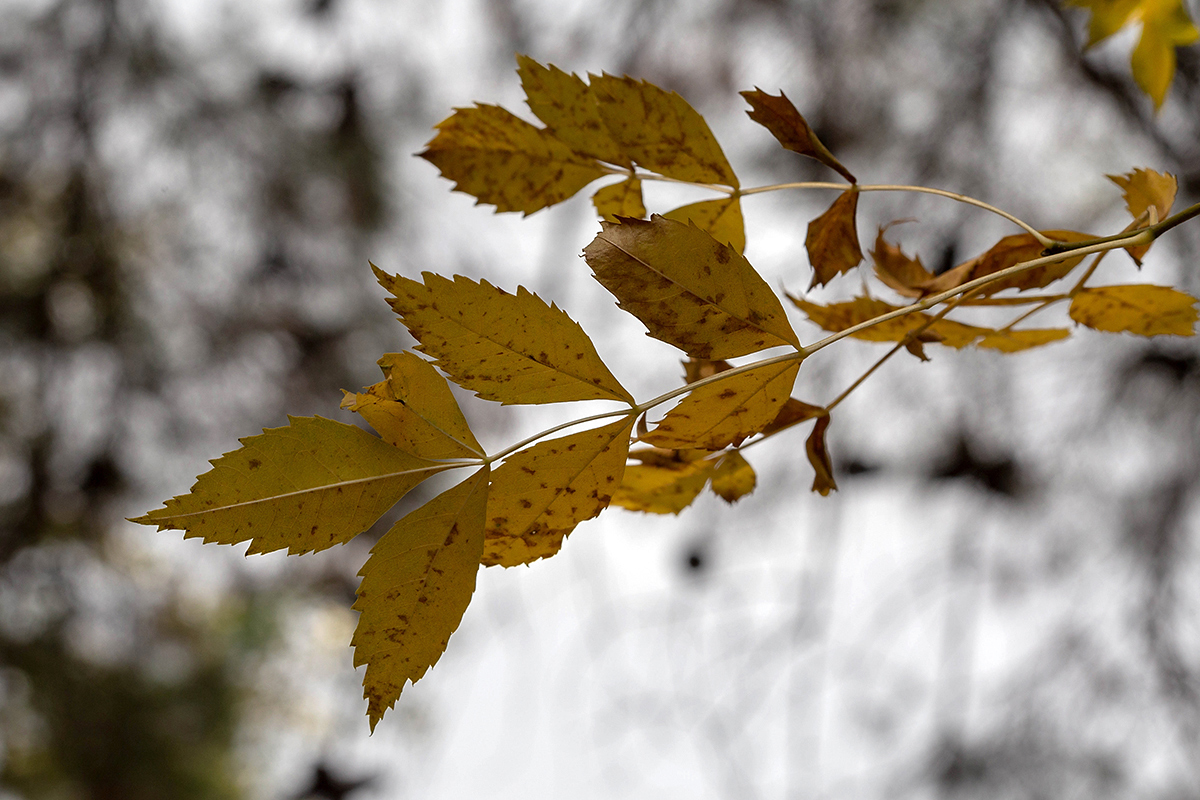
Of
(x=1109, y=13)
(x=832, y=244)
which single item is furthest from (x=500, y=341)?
(x=1109, y=13)

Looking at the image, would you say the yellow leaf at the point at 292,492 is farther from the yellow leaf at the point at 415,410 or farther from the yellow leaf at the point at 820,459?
the yellow leaf at the point at 820,459

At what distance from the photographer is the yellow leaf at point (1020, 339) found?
1.05 feet

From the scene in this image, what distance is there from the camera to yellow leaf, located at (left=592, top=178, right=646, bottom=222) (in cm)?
32

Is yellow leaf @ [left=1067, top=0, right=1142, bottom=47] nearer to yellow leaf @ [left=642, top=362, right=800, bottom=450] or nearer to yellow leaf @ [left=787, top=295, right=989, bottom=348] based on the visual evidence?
yellow leaf @ [left=787, top=295, right=989, bottom=348]

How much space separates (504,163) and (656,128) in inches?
2.5

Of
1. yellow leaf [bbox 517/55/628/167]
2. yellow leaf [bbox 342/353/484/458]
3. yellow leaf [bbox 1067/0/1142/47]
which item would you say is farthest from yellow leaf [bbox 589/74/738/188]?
yellow leaf [bbox 1067/0/1142/47]

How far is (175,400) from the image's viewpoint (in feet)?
5.60

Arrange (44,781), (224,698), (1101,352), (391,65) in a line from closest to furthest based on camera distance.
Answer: (1101,352) < (391,65) < (44,781) < (224,698)

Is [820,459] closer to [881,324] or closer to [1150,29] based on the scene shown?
[881,324]

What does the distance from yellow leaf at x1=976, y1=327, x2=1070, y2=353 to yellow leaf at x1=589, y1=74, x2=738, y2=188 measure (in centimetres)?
13

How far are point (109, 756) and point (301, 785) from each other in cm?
91

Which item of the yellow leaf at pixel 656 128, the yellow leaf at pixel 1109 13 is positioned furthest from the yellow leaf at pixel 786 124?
the yellow leaf at pixel 1109 13

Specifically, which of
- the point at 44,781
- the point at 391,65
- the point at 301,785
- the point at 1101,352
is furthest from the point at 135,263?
the point at 1101,352

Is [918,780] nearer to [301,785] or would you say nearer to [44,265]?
[301,785]
